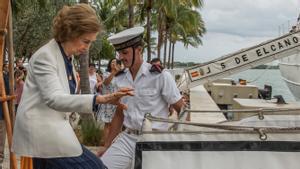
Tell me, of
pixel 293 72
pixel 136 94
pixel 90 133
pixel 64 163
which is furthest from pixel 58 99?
pixel 293 72

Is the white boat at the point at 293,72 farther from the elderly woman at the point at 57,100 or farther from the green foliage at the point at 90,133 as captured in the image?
the elderly woman at the point at 57,100

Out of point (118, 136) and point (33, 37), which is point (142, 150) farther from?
point (33, 37)

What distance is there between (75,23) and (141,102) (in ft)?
4.32

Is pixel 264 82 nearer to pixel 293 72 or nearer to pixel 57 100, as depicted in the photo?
pixel 293 72

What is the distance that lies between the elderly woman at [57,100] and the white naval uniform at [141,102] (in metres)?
1.05

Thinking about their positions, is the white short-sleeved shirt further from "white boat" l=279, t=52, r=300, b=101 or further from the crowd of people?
"white boat" l=279, t=52, r=300, b=101

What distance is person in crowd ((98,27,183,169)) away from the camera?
3939 millimetres

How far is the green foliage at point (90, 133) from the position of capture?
432 inches

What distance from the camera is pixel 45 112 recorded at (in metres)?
2.76

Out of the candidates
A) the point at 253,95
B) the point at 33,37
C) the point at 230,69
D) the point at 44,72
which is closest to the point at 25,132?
the point at 44,72

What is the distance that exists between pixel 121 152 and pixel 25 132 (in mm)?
1252

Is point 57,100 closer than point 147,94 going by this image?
Yes

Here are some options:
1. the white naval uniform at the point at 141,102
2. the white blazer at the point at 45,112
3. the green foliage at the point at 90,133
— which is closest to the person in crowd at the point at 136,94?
the white naval uniform at the point at 141,102

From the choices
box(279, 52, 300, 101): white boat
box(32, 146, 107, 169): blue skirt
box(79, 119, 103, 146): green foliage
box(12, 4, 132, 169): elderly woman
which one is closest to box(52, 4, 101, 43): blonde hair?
box(12, 4, 132, 169): elderly woman
